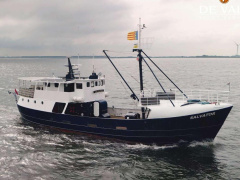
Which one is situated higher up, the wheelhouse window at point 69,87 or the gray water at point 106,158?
the wheelhouse window at point 69,87

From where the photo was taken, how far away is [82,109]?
24031 mm

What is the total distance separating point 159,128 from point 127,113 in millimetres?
3295

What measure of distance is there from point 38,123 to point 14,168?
32.7ft

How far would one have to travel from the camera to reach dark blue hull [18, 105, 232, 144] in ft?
65.6

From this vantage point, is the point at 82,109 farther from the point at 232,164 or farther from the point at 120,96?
the point at 120,96

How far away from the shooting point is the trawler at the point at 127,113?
19984 mm

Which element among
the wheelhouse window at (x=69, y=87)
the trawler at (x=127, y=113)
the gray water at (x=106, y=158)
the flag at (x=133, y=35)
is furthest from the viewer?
the wheelhouse window at (x=69, y=87)

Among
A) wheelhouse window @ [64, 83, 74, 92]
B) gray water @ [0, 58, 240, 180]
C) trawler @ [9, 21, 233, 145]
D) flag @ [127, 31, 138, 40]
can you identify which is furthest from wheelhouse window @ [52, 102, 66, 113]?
flag @ [127, 31, 138, 40]

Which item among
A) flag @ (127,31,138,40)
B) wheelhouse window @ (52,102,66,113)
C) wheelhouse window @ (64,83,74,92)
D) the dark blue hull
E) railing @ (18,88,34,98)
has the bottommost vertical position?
the dark blue hull

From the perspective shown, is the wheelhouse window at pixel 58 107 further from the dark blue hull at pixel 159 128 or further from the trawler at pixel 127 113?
the dark blue hull at pixel 159 128

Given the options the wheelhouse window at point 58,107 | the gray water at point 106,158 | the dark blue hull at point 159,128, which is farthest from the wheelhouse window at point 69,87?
the gray water at point 106,158

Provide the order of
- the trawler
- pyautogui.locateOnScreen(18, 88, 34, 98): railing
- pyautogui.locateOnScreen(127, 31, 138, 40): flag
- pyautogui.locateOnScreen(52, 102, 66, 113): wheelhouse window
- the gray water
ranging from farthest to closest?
1. pyautogui.locateOnScreen(18, 88, 34, 98): railing
2. pyautogui.locateOnScreen(52, 102, 66, 113): wheelhouse window
3. pyautogui.locateOnScreen(127, 31, 138, 40): flag
4. the trawler
5. the gray water

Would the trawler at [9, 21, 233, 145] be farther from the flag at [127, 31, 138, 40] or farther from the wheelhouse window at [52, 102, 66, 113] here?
the flag at [127, 31, 138, 40]

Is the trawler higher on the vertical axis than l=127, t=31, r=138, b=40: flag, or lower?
lower
